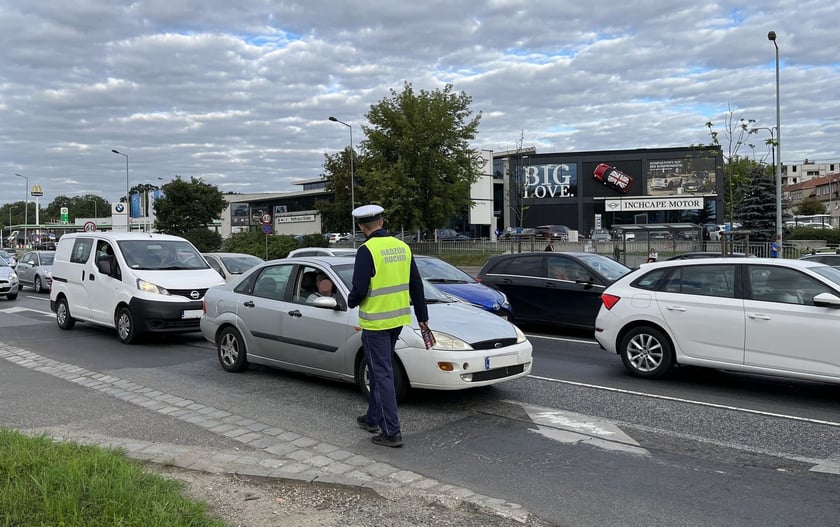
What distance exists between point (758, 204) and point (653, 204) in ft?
69.4

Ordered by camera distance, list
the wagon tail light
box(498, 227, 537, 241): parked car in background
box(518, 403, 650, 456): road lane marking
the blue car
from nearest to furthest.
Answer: box(518, 403, 650, 456): road lane marking → the wagon tail light → the blue car → box(498, 227, 537, 241): parked car in background

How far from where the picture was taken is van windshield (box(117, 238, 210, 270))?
39.0 feet

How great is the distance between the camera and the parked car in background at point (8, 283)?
2019cm

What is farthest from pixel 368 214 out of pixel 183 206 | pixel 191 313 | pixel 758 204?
pixel 183 206

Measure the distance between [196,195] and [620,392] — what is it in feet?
178

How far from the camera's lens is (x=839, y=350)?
7.00 metres

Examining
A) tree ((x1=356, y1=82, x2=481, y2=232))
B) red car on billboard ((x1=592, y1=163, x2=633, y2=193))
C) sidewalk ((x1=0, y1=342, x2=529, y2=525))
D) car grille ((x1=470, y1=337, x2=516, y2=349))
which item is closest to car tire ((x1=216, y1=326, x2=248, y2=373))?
sidewalk ((x1=0, y1=342, x2=529, y2=525))

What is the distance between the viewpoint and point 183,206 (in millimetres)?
56938

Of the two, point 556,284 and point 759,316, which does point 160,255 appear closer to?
point 556,284

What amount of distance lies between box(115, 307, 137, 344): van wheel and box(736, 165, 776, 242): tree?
3727cm

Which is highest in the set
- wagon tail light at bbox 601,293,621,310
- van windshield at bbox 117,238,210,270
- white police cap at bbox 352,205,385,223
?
white police cap at bbox 352,205,385,223

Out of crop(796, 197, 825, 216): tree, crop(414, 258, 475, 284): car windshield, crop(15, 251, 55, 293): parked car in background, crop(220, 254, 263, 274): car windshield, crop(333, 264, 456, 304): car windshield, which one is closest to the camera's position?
crop(333, 264, 456, 304): car windshield

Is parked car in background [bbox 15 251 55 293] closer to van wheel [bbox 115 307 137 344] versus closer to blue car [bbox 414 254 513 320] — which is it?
van wheel [bbox 115 307 137 344]

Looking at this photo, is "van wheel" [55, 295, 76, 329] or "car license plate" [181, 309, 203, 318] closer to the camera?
"car license plate" [181, 309, 203, 318]
